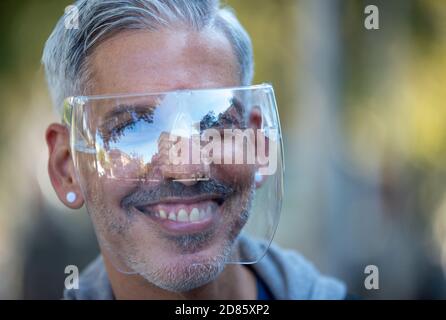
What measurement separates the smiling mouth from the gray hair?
0.34m

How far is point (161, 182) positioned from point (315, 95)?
177 centimetres

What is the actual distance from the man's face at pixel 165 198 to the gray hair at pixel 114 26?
32mm


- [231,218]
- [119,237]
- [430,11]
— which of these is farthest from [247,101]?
[430,11]

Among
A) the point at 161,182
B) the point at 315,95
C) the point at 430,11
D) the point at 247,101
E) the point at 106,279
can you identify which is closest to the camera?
the point at 161,182

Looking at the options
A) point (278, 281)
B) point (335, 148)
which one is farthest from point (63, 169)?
point (335, 148)

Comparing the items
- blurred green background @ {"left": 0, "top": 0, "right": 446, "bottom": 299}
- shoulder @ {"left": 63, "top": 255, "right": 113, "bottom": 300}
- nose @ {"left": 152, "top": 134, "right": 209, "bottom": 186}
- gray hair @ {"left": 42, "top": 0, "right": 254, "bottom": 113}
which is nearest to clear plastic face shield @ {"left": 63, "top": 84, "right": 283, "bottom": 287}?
nose @ {"left": 152, "top": 134, "right": 209, "bottom": 186}

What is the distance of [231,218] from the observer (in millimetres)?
1254

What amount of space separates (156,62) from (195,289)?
0.62 m

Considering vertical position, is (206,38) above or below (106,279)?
above

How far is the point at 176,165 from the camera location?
1.15 m

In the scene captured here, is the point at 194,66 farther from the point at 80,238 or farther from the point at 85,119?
the point at 80,238

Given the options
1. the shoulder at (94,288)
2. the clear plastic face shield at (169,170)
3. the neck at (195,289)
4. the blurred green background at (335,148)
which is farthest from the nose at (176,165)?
the blurred green background at (335,148)

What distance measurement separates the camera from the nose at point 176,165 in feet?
3.78

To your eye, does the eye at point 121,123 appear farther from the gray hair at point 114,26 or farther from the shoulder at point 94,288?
the shoulder at point 94,288
